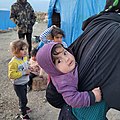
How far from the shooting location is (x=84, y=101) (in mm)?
1317

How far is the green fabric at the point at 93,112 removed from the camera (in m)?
1.40

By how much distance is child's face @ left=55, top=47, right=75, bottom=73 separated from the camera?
133cm

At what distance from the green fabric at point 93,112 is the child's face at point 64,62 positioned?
0.27 metres

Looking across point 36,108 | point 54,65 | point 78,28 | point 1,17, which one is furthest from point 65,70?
point 1,17

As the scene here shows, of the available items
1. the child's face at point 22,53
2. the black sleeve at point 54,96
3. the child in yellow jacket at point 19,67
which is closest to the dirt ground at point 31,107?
the child in yellow jacket at point 19,67

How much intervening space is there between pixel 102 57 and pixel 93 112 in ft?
1.27

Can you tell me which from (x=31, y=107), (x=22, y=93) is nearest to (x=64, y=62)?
(x=22, y=93)

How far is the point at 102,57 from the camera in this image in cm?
121

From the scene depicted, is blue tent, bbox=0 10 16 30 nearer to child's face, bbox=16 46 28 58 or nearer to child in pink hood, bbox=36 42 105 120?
child's face, bbox=16 46 28 58

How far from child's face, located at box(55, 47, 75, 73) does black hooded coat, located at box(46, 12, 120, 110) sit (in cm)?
4

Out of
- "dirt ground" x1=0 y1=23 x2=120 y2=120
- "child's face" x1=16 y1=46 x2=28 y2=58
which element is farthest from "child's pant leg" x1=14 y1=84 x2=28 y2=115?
"child's face" x1=16 y1=46 x2=28 y2=58

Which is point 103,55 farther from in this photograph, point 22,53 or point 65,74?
point 22,53

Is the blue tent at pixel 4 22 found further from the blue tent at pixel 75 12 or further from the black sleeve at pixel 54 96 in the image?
the black sleeve at pixel 54 96

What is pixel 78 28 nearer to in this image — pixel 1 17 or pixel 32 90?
pixel 32 90
